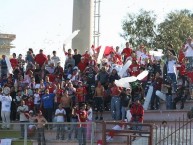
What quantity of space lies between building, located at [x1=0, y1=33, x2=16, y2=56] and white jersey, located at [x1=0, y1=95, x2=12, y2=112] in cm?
3550

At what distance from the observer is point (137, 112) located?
23000 millimetres

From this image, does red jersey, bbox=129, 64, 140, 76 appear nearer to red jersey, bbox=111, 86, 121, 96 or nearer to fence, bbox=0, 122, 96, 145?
red jersey, bbox=111, 86, 121, 96

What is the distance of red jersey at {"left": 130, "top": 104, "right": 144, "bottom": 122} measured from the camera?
23.0 m

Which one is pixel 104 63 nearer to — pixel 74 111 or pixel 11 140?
pixel 74 111

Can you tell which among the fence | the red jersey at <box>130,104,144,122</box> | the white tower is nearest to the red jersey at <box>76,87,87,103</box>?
the fence

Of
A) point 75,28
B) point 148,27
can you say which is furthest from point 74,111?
point 148,27

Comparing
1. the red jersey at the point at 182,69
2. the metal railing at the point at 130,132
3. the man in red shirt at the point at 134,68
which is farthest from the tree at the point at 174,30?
the metal railing at the point at 130,132

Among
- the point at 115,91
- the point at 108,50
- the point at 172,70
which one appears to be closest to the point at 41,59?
the point at 108,50

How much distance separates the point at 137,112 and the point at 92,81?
145 inches

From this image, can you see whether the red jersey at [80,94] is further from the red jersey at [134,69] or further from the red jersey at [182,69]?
the red jersey at [182,69]

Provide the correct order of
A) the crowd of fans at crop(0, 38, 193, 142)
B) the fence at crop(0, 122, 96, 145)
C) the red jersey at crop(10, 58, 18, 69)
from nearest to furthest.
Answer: the fence at crop(0, 122, 96, 145) → the crowd of fans at crop(0, 38, 193, 142) → the red jersey at crop(10, 58, 18, 69)

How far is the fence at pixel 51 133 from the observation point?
23.1 metres

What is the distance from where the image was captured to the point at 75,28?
3488 cm

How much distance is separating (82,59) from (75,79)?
1073 mm
